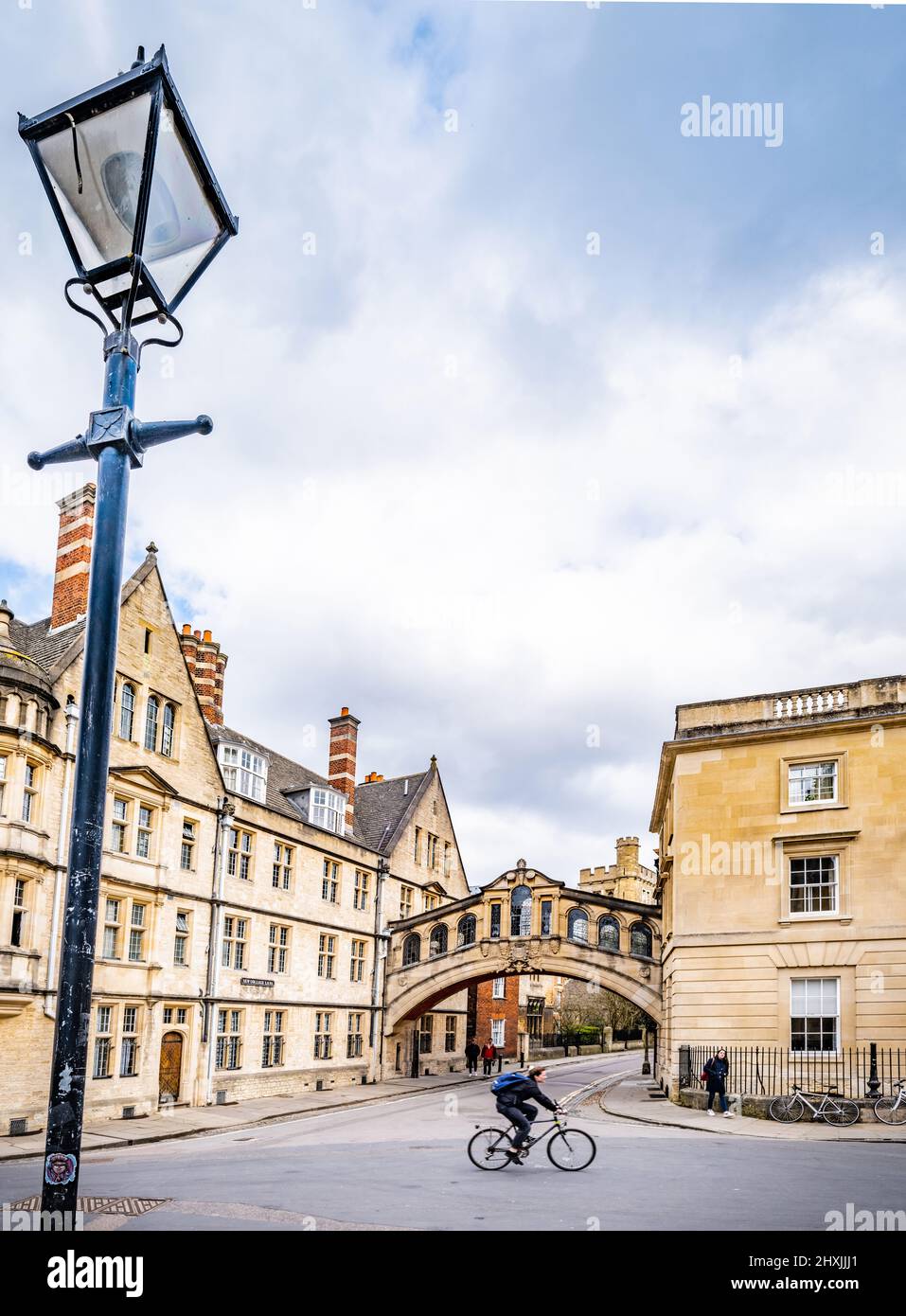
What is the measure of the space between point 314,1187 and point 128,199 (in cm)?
1201

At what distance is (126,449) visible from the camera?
191 inches

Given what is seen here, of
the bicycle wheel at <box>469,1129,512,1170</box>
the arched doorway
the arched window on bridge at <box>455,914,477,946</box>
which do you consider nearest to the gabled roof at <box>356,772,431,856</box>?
the arched window on bridge at <box>455,914,477,946</box>

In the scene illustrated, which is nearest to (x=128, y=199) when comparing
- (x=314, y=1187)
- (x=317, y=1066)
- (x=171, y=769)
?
(x=314, y=1187)

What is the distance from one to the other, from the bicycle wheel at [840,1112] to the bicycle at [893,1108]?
51cm

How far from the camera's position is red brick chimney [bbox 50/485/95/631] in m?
27.1

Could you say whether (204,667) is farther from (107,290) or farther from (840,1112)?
(107,290)

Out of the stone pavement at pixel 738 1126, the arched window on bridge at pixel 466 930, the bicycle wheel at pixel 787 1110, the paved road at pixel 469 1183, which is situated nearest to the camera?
the paved road at pixel 469 1183

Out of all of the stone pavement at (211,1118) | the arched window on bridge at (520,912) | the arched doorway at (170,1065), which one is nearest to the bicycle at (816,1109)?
the stone pavement at (211,1118)

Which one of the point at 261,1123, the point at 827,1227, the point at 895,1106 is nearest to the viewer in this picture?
the point at 827,1227

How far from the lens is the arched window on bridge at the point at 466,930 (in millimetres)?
40656

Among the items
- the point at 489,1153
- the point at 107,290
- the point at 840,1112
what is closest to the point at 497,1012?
the point at 840,1112

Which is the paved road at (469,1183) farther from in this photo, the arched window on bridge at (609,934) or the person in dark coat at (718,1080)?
the arched window on bridge at (609,934)

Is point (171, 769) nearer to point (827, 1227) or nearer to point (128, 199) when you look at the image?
point (827, 1227)

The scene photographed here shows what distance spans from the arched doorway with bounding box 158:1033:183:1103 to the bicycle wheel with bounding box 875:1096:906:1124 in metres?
17.2
